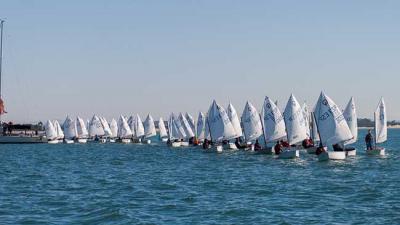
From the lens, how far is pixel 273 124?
258 ft

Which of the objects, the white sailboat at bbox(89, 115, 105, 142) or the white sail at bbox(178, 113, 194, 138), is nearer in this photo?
the white sail at bbox(178, 113, 194, 138)

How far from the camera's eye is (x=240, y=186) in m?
41.9

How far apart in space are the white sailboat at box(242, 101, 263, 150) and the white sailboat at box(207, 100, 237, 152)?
292 cm

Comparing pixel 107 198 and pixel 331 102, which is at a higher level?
pixel 331 102

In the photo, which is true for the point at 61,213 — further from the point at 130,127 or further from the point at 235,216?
the point at 130,127

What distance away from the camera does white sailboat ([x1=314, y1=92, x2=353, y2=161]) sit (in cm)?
6538

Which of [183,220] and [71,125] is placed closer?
[183,220]

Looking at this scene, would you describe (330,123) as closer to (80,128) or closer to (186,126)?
(186,126)

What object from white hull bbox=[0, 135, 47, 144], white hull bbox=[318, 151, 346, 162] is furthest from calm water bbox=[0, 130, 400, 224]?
white hull bbox=[0, 135, 47, 144]

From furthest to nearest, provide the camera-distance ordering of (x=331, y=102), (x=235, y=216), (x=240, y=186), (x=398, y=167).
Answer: (x=331, y=102) → (x=398, y=167) → (x=240, y=186) → (x=235, y=216)

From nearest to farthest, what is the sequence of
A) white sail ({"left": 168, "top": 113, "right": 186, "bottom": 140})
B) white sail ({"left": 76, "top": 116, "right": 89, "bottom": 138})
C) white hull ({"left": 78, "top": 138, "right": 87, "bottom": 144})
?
white sail ({"left": 168, "top": 113, "right": 186, "bottom": 140}) → white hull ({"left": 78, "top": 138, "right": 87, "bottom": 144}) → white sail ({"left": 76, "top": 116, "right": 89, "bottom": 138})

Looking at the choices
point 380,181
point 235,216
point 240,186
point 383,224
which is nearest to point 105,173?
point 240,186

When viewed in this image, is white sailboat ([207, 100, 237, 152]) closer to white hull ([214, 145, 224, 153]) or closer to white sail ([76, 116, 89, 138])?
white hull ([214, 145, 224, 153])

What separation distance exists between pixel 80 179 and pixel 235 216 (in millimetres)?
19763
